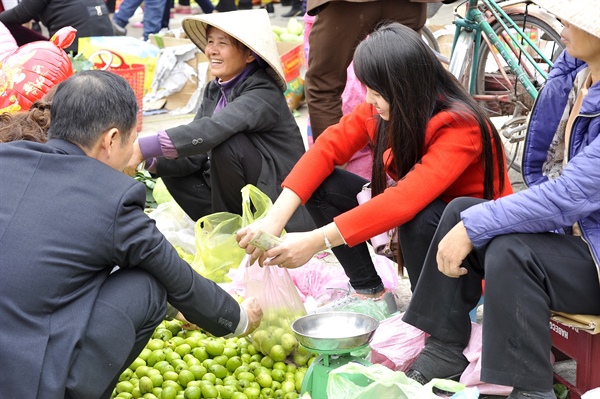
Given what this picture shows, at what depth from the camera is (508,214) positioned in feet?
7.37

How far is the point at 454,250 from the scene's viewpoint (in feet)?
7.72

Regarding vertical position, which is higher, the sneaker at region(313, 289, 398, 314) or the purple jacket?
the purple jacket

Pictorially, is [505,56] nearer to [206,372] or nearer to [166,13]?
[206,372]

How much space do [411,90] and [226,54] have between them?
1.25 meters

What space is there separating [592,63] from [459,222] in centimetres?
57

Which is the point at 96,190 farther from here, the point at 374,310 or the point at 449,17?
the point at 449,17

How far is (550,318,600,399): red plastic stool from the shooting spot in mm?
2375

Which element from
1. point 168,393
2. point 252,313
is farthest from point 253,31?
point 168,393

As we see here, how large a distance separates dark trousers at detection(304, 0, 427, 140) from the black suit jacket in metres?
2.18

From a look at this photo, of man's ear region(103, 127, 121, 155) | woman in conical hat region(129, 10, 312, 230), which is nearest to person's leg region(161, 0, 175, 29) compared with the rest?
woman in conical hat region(129, 10, 312, 230)

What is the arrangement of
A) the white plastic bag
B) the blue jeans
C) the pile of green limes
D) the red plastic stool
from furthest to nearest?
the blue jeans < the white plastic bag < the pile of green limes < the red plastic stool

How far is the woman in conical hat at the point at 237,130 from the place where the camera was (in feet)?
11.5

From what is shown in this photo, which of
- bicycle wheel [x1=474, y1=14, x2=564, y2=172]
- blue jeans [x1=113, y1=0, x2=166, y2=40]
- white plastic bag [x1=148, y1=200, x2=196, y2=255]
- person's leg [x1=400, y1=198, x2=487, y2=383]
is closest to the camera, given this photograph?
person's leg [x1=400, y1=198, x2=487, y2=383]

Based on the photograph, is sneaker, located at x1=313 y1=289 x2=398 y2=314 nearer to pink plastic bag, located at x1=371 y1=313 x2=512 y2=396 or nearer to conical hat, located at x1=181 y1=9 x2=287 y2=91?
pink plastic bag, located at x1=371 y1=313 x2=512 y2=396
